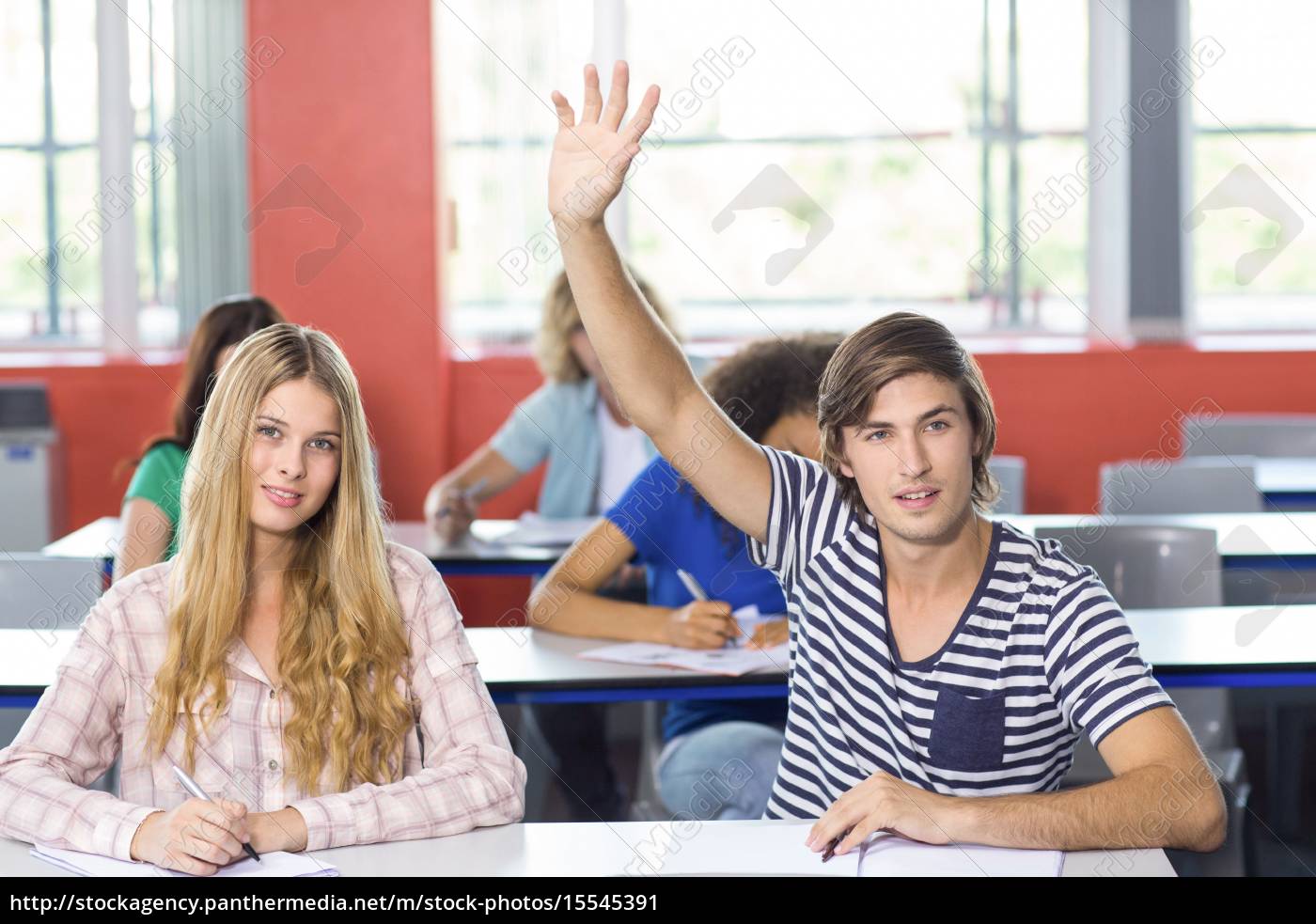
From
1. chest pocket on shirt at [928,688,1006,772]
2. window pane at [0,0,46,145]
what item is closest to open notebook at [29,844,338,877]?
chest pocket on shirt at [928,688,1006,772]

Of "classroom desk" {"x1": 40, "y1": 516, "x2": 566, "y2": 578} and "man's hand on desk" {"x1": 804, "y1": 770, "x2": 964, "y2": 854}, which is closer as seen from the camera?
"man's hand on desk" {"x1": 804, "y1": 770, "x2": 964, "y2": 854}

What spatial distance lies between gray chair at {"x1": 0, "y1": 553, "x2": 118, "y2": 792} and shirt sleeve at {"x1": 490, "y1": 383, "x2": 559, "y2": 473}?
151cm

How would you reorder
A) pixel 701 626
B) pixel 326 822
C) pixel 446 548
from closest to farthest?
pixel 326 822 < pixel 701 626 < pixel 446 548

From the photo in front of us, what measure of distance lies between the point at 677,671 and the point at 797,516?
0.57 m

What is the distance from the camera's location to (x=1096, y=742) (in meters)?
1.66

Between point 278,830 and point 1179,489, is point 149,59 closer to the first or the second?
point 1179,489

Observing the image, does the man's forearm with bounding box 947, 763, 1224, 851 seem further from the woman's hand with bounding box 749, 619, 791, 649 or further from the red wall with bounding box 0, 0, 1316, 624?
the red wall with bounding box 0, 0, 1316, 624

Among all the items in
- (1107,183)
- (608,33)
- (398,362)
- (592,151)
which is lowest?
(398,362)

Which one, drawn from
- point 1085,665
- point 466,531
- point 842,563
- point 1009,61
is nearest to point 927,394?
point 842,563

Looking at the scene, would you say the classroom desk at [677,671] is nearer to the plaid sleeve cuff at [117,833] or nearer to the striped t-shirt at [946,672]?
the striped t-shirt at [946,672]

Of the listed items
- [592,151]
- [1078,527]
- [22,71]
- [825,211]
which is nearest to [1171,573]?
[1078,527]

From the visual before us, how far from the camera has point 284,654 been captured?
1.86 meters

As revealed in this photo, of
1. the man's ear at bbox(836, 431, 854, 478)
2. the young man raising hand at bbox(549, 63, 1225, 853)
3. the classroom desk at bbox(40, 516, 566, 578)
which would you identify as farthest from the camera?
the classroom desk at bbox(40, 516, 566, 578)

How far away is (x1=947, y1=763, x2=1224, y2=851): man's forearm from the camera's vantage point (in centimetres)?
154
